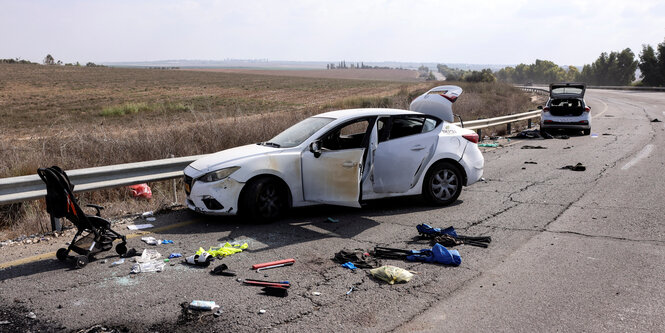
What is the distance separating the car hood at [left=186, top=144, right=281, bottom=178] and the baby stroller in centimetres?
155

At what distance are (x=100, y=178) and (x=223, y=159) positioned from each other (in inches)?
71.8

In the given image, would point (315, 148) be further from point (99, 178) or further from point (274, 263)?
point (99, 178)

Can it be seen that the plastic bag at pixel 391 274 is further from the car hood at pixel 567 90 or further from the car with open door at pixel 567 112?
the car hood at pixel 567 90

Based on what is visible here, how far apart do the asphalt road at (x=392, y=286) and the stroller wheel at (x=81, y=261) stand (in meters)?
0.09

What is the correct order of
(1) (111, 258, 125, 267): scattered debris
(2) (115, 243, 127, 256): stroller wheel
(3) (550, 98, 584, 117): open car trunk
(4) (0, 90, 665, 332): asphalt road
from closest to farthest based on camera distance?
1. (4) (0, 90, 665, 332): asphalt road
2. (1) (111, 258, 125, 267): scattered debris
3. (2) (115, 243, 127, 256): stroller wheel
4. (3) (550, 98, 584, 117): open car trunk

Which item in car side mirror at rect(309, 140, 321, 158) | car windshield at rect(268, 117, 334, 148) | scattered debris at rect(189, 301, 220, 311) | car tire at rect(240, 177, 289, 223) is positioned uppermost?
car windshield at rect(268, 117, 334, 148)

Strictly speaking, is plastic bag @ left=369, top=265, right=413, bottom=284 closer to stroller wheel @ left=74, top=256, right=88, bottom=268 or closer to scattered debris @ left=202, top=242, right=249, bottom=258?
scattered debris @ left=202, top=242, right=249, bottom=258

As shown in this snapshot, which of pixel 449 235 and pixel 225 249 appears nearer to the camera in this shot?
pixel 225 249

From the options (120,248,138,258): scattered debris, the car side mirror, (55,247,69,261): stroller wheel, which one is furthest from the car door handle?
(55,247,69,261): stroller wheel

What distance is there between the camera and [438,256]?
565cm

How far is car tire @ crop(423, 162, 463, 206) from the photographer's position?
8.27 meters

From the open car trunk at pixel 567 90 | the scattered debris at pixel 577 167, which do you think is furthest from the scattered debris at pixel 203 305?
the open car trunk at pixel 567 90

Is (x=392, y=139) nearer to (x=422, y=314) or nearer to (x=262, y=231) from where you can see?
(x=262, y=231)

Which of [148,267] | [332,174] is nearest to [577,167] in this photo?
[332,174]
